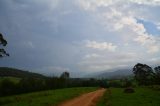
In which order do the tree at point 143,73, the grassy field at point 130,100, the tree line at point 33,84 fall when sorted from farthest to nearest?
1. the tree at point 143,73
2. the tree line at point 33,84
3. the grassy field at point 130,100

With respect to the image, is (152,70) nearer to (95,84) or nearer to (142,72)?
(142,72)

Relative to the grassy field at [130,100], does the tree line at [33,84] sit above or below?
above

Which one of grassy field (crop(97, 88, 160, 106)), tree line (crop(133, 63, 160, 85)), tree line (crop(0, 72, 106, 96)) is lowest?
grassy field (crop(97, 88, 160, 106))

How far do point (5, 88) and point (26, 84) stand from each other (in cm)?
1321

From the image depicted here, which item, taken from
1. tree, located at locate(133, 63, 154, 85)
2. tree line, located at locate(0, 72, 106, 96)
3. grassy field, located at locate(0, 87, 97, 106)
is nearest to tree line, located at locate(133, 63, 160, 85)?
tree, located at locate(133, 63, 154, 85)

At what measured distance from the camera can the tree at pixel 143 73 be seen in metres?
142

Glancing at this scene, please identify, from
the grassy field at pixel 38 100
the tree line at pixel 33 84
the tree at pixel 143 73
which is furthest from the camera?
the tree at pixel 143 73

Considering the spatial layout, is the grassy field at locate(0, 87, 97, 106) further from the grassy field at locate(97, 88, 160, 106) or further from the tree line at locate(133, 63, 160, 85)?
the tree line at locate(133, 63, 160, 85)

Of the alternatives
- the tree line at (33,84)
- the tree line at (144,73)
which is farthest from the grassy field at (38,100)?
the tree line at (144,73)

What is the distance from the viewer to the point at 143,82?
469 feet

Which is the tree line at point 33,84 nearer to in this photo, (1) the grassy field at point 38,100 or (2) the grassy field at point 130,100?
(1) the grassy field at point 38,100

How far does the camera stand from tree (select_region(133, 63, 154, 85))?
142 m

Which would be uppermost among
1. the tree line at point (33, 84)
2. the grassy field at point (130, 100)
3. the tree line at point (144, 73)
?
the tree line at point (144, 73)

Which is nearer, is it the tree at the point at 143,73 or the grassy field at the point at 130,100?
the grassy field at the point at 130,100
